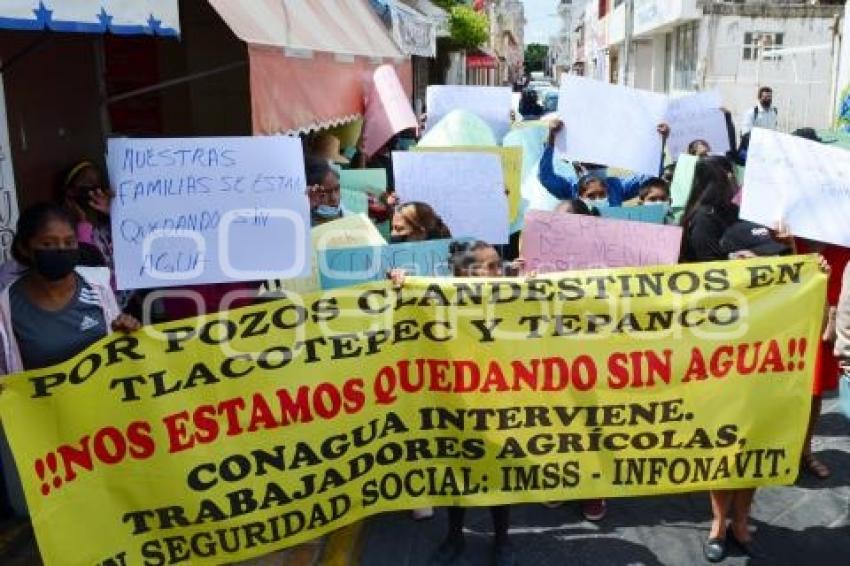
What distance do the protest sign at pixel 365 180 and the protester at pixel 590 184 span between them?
117 centimetres

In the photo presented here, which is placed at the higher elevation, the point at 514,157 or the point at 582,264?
the point at 514,157

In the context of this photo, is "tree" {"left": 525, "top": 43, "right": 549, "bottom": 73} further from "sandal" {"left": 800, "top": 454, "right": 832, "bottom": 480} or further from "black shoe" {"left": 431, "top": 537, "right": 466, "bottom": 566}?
"black shoe" {"left": 431, "top": 537, "right": 466, "bottom": 566}

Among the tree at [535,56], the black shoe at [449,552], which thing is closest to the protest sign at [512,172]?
the black shoe at [449,552]

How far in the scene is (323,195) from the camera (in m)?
4.91

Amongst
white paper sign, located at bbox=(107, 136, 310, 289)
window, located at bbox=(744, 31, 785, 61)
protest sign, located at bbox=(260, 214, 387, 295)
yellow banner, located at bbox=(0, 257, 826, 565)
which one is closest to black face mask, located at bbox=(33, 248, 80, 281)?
white paper sign, located at bbox=(107, 136, 310, 289)

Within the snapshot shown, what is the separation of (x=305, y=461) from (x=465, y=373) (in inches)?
27.4

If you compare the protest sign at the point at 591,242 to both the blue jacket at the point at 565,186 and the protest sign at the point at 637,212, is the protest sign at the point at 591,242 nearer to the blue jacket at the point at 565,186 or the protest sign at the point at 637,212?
the protest sign at the point at 637,212

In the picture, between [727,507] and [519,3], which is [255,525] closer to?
[727,507]

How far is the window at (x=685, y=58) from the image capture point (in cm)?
2595

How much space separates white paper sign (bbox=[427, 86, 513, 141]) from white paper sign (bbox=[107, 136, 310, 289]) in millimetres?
5253

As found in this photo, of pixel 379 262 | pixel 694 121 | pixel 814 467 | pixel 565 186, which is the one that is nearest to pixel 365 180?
pixel 565 186

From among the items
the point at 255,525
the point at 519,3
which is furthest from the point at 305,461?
the point at 519,3

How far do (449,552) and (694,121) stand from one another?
15.8 ft

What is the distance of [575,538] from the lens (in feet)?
13.2
